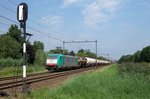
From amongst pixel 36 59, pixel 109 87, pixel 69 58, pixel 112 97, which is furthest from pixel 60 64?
pixel 112 97

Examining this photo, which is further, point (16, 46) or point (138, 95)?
point (16, 46)

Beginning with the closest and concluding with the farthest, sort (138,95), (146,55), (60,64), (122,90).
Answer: (138,95), (122,90), (60,64), (146,55)

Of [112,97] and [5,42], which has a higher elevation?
[5,42]

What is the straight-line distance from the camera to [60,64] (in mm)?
46562

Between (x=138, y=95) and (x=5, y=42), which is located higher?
(x=5, y=42)

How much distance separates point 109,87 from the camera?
52.6 feet

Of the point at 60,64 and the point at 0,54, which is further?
the point at 0,54

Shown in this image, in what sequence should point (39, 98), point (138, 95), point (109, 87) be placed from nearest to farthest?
1. point (39, 98)
2. point (138, 95)
3. point (109, 87)

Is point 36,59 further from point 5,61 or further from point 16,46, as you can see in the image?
point 5,61

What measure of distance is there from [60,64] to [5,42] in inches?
1461

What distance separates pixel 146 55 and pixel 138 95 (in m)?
134

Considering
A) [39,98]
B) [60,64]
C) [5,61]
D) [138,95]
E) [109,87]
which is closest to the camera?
[39,98]

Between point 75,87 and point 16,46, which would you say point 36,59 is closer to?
point 16,46

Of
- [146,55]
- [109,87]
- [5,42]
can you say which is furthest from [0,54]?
[146,55]
